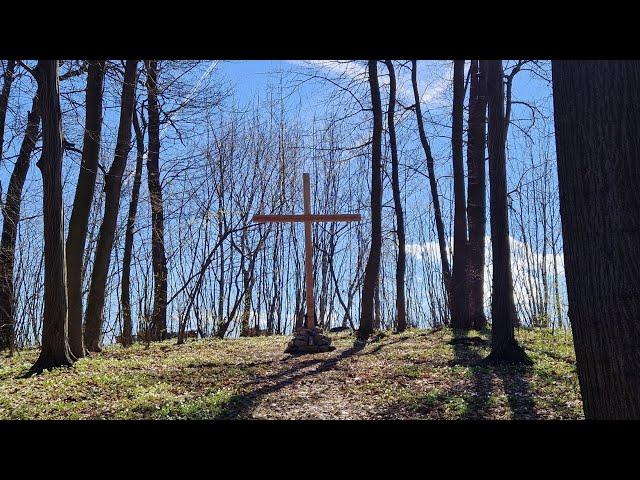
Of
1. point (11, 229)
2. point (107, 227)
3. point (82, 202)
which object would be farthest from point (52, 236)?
point (11, 229)

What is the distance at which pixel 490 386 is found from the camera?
665 cm

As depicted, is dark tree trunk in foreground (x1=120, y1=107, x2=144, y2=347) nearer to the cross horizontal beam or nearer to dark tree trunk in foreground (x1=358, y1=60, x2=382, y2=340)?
the cross horizontal beam

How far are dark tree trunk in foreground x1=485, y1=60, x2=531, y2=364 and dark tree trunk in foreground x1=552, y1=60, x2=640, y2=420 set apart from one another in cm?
506

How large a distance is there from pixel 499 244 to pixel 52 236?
6.29 metres

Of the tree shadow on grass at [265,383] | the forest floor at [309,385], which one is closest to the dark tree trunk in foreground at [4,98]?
the forest floor at [309,385]

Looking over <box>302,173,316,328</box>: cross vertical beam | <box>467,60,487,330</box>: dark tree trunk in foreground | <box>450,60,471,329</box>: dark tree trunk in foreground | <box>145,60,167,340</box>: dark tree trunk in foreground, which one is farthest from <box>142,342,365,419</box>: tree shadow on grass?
<box>145,60,167,340</box>: dark tree trunk in foreground

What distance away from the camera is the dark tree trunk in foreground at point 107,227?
1008 cm

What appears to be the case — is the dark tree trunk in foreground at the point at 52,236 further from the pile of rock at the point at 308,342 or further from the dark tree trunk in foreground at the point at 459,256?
the dark tree trunk in foreground at the point at 459,256

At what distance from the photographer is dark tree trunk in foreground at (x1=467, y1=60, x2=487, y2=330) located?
37.1 ft

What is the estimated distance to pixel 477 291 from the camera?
38.2ft

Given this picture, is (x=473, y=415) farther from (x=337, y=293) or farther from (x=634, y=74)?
(x=337, y=293)

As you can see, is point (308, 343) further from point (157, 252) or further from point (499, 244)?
point (157, 252)
